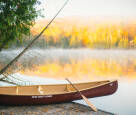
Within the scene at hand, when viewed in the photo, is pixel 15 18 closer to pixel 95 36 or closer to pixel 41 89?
pixel 41 89

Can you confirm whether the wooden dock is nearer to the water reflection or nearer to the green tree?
the water reflection

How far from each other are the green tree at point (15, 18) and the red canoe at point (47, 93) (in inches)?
74.8

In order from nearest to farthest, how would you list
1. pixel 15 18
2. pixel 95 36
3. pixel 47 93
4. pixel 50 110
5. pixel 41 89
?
pixel 50 110, pixel 15 18, pixel 47 93, pixel 41 89, pixel 95 36

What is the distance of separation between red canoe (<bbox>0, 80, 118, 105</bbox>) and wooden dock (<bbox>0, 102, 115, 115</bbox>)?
0.64 ft

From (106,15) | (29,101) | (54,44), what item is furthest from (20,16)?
(106,15)

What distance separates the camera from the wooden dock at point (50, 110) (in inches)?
236

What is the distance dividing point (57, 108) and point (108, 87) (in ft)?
7.20

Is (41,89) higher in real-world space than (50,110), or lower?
higher

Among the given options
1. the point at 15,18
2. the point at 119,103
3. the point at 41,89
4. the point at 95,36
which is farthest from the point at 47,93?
the point at 95,36

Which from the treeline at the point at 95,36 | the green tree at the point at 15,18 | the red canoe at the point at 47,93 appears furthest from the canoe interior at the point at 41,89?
the treeline at the point at 95,36

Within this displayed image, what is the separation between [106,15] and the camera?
7112cm

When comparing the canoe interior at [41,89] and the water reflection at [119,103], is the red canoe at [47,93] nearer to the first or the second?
the canoe interior at [41,89]

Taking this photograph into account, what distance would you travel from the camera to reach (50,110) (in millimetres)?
6281

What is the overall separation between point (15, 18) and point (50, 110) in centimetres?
350
